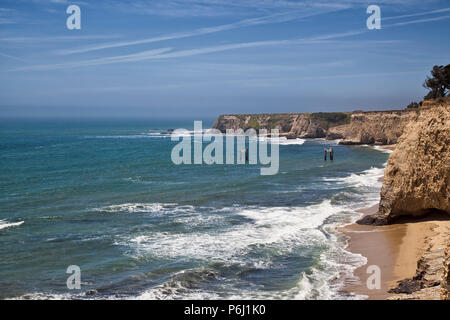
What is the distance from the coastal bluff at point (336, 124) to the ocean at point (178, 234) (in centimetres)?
4116

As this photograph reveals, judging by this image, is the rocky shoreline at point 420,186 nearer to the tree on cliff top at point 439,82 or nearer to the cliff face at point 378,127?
the tree on cliff top at point 439,82

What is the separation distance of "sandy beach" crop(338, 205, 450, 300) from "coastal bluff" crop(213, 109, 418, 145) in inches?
1940

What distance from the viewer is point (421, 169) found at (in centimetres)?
2181

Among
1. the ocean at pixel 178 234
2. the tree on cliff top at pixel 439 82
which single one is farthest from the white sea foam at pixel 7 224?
the tree on cliff top at pixel 439 82

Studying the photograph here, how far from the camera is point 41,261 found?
747 inches

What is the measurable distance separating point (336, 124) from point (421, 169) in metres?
87.7

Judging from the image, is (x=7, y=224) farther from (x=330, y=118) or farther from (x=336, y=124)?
(x=330, y=118)

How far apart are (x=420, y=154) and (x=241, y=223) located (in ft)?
32.9

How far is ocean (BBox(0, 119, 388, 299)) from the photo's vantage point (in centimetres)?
1625

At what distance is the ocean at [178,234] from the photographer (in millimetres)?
16250
